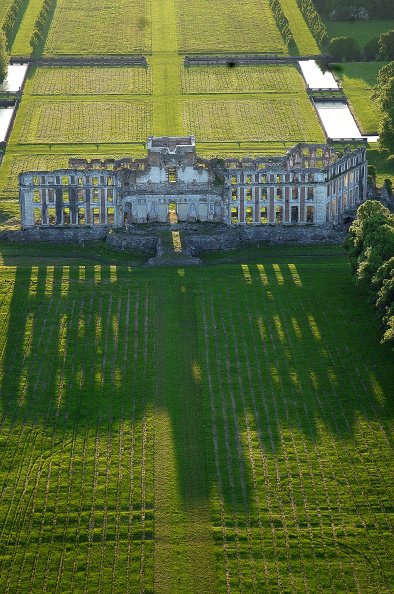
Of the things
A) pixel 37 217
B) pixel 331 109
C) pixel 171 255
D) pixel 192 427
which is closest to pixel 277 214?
pixel 171 255

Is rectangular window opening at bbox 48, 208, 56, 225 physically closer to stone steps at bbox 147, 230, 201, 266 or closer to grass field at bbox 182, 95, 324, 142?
stone steps at bbox 147, 230, 201, 266

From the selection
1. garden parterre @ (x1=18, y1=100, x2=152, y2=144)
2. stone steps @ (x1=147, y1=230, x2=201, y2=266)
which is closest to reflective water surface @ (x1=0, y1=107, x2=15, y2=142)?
garden parterre @ (x1=18, y1=100, x2=152, y2=144)

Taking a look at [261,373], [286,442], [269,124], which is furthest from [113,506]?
[269,124]

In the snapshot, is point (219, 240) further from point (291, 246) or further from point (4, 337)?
point (4, 337)

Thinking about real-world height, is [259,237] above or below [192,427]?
above

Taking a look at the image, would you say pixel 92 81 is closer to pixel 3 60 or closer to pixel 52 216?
pixel 3 60

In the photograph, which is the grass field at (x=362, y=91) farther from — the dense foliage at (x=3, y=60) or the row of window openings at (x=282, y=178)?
the dense foliage at (x=3, y=60)

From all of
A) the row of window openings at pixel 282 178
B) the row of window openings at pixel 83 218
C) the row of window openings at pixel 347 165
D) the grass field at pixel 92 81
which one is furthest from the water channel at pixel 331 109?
the row of window openings at pixel 83 218
